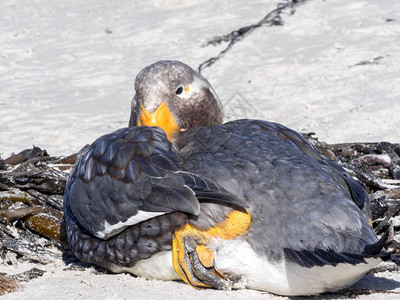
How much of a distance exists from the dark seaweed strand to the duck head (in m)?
2.92

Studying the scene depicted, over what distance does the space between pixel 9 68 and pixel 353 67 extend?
3655 millimetres

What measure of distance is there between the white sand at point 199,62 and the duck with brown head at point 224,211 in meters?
2.24

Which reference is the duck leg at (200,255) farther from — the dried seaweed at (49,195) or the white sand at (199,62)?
the white sand at (199,62)

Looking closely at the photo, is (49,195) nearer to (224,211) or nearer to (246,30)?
(224,211)

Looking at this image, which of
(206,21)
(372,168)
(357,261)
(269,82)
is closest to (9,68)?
(206,21)

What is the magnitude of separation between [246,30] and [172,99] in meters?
3.79

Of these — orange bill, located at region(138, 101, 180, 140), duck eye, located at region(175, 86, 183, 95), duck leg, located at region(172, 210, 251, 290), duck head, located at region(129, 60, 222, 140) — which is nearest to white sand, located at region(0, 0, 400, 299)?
duck head, located at region(129, 60, 222, 140)

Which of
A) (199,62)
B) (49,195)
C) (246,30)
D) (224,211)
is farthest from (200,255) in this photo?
(246,30)

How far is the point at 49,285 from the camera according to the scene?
136 inches

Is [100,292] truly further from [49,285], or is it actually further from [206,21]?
[206,21]

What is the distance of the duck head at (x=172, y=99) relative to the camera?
423 centimetres

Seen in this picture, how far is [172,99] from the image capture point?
4348 mm

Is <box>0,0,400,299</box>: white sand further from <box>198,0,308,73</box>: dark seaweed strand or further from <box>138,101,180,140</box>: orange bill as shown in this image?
<box>138,101,180,140</box>: orange bill

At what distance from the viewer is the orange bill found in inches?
164
